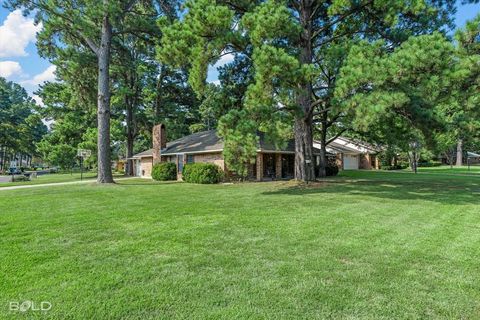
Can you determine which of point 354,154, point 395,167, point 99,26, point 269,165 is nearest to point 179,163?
point 269,165

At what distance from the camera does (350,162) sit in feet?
132

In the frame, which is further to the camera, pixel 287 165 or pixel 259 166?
pixel 287 165

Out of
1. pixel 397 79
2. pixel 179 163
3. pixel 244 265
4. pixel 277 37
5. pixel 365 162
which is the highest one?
pixel 277 37

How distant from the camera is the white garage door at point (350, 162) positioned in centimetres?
3938

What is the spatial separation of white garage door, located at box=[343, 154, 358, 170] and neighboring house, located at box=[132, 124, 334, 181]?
17.3 m

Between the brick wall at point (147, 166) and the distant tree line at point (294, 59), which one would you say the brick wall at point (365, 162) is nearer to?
the distant tree line at point (294, 59)

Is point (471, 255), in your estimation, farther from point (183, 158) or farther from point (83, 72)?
→ point (83, 72)

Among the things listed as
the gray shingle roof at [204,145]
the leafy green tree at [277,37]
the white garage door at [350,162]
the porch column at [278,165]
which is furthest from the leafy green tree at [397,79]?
the white garage door at [350,162]

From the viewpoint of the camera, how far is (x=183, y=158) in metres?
23.2

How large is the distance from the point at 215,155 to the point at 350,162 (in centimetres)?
2495

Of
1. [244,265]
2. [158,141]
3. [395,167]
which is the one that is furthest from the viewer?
[395,167]

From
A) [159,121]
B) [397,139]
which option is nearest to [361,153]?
[397,139]

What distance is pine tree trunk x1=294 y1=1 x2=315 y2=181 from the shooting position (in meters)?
14.9

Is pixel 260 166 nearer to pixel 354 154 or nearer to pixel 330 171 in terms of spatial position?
pixel 330 171
